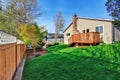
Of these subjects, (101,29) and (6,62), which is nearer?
(6,62)

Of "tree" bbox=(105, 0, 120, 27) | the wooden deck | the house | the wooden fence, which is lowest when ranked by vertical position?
the wooden fence

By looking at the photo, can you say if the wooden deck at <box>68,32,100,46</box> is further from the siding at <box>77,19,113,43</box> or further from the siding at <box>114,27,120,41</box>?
the siding at <box>114,27,120,41</box>

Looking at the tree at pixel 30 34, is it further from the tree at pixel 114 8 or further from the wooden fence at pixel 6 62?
the wooden fence at pixel 6 62

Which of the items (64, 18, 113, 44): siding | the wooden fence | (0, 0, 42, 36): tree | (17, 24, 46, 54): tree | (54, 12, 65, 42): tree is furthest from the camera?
(54, 12, 65, 42): tree

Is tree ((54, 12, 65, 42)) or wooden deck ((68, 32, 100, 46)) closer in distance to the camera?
wooden deck ((68, 32, 100, 46))

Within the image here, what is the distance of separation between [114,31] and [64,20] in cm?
2890

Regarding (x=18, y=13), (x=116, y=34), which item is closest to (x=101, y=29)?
(x=116, y=34)

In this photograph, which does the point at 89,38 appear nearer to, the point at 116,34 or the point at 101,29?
the point at 101,29

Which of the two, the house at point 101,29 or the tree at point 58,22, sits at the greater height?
the tree at point 58,22

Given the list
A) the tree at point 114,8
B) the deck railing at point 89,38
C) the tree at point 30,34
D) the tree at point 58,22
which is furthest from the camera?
the tree at point 58,22

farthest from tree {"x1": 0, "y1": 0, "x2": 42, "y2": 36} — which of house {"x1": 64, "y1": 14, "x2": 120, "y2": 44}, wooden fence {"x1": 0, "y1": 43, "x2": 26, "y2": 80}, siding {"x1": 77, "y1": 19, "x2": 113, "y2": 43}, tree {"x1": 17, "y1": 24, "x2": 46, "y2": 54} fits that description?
wooden fence {"x1": 0, "y1": 43, "x2": 26, "y2": 80}

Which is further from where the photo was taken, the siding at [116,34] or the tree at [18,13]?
the tree at [18,13]

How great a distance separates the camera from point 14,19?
30.9m

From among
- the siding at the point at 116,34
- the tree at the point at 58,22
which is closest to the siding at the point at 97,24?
the siding at the point at 116,34
